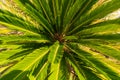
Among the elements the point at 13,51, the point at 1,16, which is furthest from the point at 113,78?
the point at 1,16

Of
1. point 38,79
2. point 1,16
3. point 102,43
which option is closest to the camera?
point 1,16

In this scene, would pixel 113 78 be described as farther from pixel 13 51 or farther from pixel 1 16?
pixel 1 16

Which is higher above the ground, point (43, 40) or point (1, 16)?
point (1, 16)

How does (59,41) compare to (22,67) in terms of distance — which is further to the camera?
(59,41)

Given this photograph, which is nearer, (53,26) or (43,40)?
(43,40)

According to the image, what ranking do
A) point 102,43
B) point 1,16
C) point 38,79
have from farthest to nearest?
point 102,43 → point 38,79 → point 1,16

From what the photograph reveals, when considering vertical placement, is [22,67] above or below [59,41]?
below

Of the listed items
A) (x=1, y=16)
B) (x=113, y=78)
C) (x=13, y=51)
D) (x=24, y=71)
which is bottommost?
(x=113, y=78)
